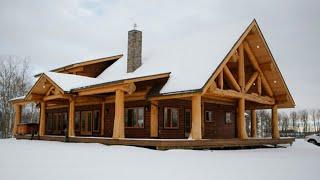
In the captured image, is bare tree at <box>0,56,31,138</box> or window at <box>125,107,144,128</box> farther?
bare tree at <box>0,56,31,138</box>

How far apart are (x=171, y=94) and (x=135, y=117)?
518cm

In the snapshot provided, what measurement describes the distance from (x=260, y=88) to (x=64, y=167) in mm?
15040

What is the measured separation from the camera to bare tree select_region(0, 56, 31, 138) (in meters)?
43.6

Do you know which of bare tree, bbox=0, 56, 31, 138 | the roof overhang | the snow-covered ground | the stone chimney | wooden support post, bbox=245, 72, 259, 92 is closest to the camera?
the snow-covered ground

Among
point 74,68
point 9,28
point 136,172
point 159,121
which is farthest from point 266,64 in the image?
point 9,28

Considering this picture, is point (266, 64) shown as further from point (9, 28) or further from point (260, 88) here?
point (9, 28)

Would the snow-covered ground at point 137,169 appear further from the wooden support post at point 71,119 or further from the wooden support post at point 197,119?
the wooden support post at point 71,119

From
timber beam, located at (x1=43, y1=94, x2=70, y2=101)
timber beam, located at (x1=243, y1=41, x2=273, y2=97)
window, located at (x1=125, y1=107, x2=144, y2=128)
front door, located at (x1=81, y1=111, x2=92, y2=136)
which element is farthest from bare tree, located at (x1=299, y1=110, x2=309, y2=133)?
Answer: timber beam, located at (x1=43, y1=94, x2=70, y2=101)

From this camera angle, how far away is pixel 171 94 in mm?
17375

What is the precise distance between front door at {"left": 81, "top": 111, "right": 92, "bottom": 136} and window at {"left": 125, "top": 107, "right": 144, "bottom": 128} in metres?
3.97

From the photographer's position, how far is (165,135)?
21219 millimetres

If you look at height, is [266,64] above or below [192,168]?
above

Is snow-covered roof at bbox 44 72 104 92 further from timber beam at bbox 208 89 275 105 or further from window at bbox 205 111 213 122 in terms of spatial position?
window at bbox 205 111 213 122

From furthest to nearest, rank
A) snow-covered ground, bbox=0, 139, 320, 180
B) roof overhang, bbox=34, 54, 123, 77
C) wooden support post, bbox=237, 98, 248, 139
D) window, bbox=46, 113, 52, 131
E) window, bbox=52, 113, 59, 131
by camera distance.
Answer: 1. window, bbox=46, 113, 52, 131
2. window, bbox=52, 113, 59, 131
3. roof overhang, bbox=34, 54, 123, 77
4. wooden support post, bbox=237, 98, 248, 139
5. snow-covered ground, bbox=0, 139, 320, 180
